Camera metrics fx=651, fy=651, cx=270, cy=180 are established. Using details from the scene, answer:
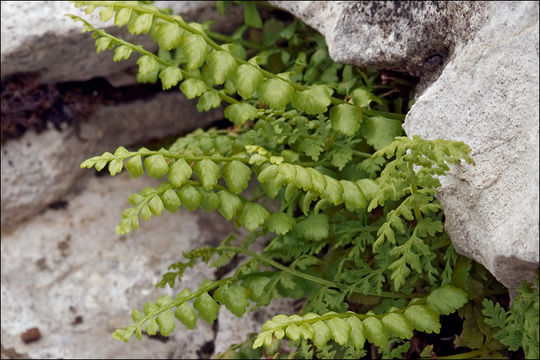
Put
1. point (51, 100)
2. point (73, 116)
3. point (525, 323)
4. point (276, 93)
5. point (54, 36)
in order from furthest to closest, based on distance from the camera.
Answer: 1. point (73, 116)
2. point (51, 100)
3. point (54, 36)
4. point (276, 93)
5. point (525, 323)

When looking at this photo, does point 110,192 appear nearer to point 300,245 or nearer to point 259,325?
point 259,325

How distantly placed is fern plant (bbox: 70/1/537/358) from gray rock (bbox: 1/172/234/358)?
98 cm

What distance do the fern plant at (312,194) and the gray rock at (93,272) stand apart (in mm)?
985

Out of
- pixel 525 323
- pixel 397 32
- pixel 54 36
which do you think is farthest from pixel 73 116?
pixel 525 323

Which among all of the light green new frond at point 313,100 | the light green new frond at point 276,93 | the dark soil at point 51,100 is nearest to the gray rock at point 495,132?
the light green new frond at point 313,100

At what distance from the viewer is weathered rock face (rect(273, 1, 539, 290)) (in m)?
2.24

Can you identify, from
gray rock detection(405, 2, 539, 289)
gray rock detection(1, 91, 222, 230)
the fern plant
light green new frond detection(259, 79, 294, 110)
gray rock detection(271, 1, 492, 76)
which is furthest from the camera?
gray rock detection(1, 91, 222, 230)

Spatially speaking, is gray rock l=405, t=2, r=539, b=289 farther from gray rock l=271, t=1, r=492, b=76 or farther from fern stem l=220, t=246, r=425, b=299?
fern stem l=220, t=246, r=425, b=299

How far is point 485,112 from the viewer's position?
2.42m

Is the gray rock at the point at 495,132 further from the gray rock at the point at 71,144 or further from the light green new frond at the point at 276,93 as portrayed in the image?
the gray rock at the point at 71,144

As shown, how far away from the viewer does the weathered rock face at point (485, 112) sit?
224cm

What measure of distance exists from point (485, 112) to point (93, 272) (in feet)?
9.16

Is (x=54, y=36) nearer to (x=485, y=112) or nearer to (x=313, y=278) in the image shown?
(x=313, y=278)

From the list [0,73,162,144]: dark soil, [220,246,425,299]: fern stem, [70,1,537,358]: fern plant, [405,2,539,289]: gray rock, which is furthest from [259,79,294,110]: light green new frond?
[0,73,162,144]: dark soil
